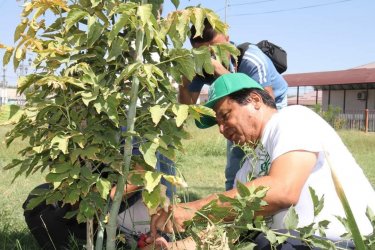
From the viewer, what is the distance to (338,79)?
79.6ft

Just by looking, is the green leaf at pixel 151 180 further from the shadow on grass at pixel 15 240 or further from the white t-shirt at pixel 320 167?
the shadow on grass at pixel 15 240

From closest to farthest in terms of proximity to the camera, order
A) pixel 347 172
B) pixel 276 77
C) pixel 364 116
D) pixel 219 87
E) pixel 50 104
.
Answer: pixel 50 104
pixel 347 172
pixel 219 87
pixel 276 77
pixel 364 116

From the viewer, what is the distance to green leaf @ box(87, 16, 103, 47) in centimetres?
201

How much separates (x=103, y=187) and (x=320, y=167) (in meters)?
0.90

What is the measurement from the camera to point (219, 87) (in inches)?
90.4

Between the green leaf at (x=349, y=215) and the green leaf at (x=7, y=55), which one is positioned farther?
the green leaf at (x=7, y=55)

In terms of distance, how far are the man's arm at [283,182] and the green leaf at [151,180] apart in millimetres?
155

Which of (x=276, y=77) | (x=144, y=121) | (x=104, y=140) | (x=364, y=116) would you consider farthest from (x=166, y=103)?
(x=364, y=116)

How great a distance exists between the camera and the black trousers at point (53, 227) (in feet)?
9.93

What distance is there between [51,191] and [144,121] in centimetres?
49

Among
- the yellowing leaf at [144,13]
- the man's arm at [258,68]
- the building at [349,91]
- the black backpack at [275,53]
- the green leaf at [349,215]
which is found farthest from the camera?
the building at [349,91]

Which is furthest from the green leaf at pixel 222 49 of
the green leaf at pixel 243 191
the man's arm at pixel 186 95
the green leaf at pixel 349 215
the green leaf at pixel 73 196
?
the man's arm at pixel 186 95

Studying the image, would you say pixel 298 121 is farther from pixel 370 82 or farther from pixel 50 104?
pixel 370 82

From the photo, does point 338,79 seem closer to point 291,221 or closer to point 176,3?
point 176,3
